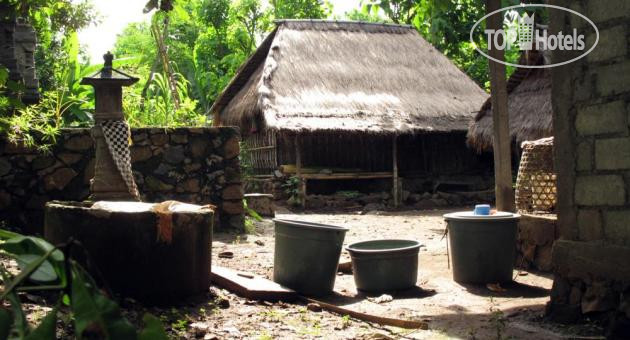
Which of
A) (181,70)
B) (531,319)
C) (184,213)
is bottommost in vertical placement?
(531,319)

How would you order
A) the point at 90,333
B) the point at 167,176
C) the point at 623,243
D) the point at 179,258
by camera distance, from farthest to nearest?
the point at 167,176
the point at 179,258
the point at 623,243
the point at 90,333

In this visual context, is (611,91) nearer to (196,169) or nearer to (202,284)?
(202,284)

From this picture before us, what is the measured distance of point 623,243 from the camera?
4227mm

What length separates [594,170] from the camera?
441cm

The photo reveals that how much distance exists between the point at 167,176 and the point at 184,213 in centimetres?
404

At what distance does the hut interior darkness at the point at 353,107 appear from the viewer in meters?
15.5

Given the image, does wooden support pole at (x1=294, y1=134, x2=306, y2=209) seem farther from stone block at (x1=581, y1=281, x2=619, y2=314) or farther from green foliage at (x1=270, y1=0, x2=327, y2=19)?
green foliage at (x1=270, y1=0, x2=327, y2=19)

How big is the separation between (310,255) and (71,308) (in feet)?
16.5

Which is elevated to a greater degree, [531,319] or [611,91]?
[611,91]

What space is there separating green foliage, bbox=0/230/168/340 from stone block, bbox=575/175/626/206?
4.14 m

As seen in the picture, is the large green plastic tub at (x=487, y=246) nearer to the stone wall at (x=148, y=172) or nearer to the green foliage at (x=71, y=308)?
the stone wall at (x=148, y=172)

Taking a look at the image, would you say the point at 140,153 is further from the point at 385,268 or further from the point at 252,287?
the point at 385,268

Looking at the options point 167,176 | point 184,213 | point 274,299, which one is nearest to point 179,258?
point 184,213

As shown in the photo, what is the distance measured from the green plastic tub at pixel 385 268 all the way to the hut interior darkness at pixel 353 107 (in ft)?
28.5
